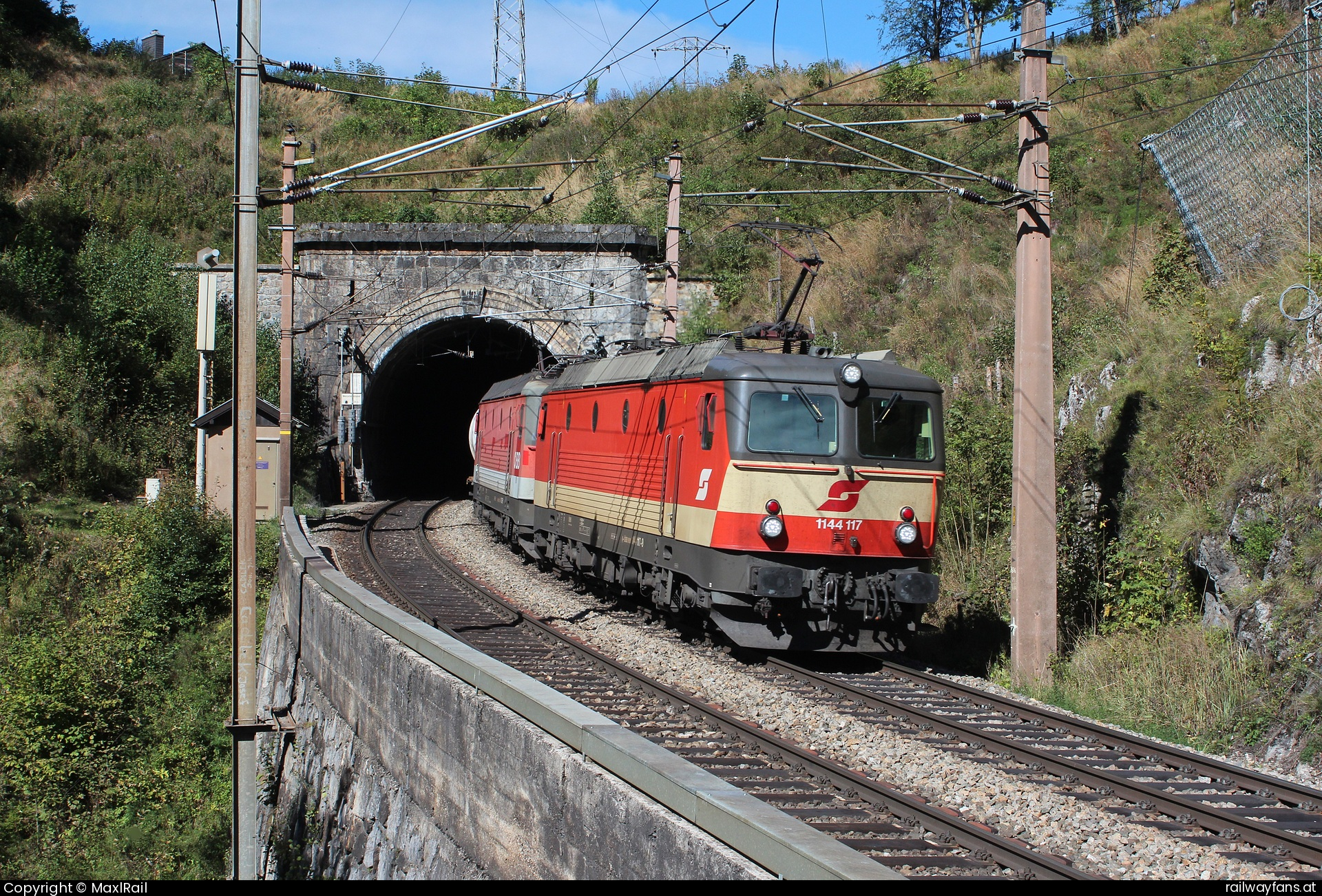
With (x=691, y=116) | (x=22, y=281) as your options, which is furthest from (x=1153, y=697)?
(x=691, y=116)

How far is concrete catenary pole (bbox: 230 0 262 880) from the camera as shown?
7.93 m

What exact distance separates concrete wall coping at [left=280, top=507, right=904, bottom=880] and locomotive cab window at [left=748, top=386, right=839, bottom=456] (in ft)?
11.5

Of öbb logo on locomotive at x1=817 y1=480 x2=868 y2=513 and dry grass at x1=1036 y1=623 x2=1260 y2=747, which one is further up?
öbb logo on locomotive at x1=817 y1=480 x2=868 y2=513

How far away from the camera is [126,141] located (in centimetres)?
3872

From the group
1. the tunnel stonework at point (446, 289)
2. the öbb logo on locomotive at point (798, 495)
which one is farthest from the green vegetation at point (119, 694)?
the tunnel stonework at point (446, 289)

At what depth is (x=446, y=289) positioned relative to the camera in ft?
92.1

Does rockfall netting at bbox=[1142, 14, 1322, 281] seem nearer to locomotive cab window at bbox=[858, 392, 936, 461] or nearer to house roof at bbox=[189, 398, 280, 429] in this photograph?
locomotive cab window at bbox=[858, 392, 936, 461]

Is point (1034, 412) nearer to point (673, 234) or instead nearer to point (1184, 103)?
point (673, 234)

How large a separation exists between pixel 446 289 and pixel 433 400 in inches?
467

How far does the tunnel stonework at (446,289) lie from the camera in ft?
91.0

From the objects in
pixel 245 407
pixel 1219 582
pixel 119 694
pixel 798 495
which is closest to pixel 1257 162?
pixel 1219 582

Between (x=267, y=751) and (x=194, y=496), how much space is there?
9.63m

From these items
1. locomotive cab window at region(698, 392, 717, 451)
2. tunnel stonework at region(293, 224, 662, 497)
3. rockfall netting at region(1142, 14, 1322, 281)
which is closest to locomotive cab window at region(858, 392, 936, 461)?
locomotive cab window at region(698, 392, 717, 451)

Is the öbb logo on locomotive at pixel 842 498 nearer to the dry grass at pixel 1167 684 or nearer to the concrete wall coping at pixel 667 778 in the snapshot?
the dry grass at pixel 1167 684
